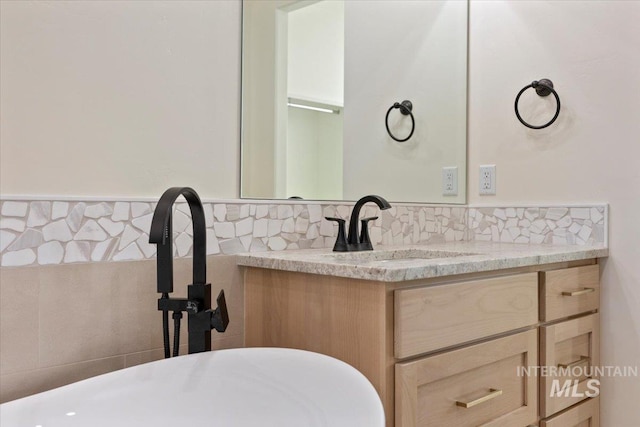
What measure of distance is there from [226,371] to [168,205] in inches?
14.6

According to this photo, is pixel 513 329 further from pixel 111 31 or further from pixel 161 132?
pixel 111 31

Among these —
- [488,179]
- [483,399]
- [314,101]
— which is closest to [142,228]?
[314,101]

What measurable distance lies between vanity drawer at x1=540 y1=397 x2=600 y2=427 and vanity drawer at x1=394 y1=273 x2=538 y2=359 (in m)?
0.33

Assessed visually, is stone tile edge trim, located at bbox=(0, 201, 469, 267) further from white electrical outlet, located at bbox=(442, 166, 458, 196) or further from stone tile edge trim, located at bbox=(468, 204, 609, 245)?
stone tile edge trim, located at bbox=(468, 204, 609, 245)

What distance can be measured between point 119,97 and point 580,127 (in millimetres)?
1557

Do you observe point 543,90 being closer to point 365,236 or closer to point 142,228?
point 365,236

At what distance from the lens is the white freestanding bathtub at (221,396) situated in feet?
3.31

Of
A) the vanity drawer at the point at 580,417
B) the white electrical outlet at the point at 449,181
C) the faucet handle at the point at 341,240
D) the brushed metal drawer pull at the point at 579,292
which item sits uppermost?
the white electrical outlet at the point at 449,181

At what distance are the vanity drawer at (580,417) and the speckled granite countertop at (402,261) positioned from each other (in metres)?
0.48

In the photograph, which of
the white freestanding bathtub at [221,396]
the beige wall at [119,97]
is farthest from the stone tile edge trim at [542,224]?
the white freestanding bathtub at [221,396]

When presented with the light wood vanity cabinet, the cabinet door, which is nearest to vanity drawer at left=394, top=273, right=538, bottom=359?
the light wood vanity cabinet

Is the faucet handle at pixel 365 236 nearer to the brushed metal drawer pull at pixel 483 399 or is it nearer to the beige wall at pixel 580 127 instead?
the brushed metal drawer pull at pixel 483 399

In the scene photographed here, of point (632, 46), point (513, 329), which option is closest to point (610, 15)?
point (632, 46)

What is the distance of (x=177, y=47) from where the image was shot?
1.46 meters
